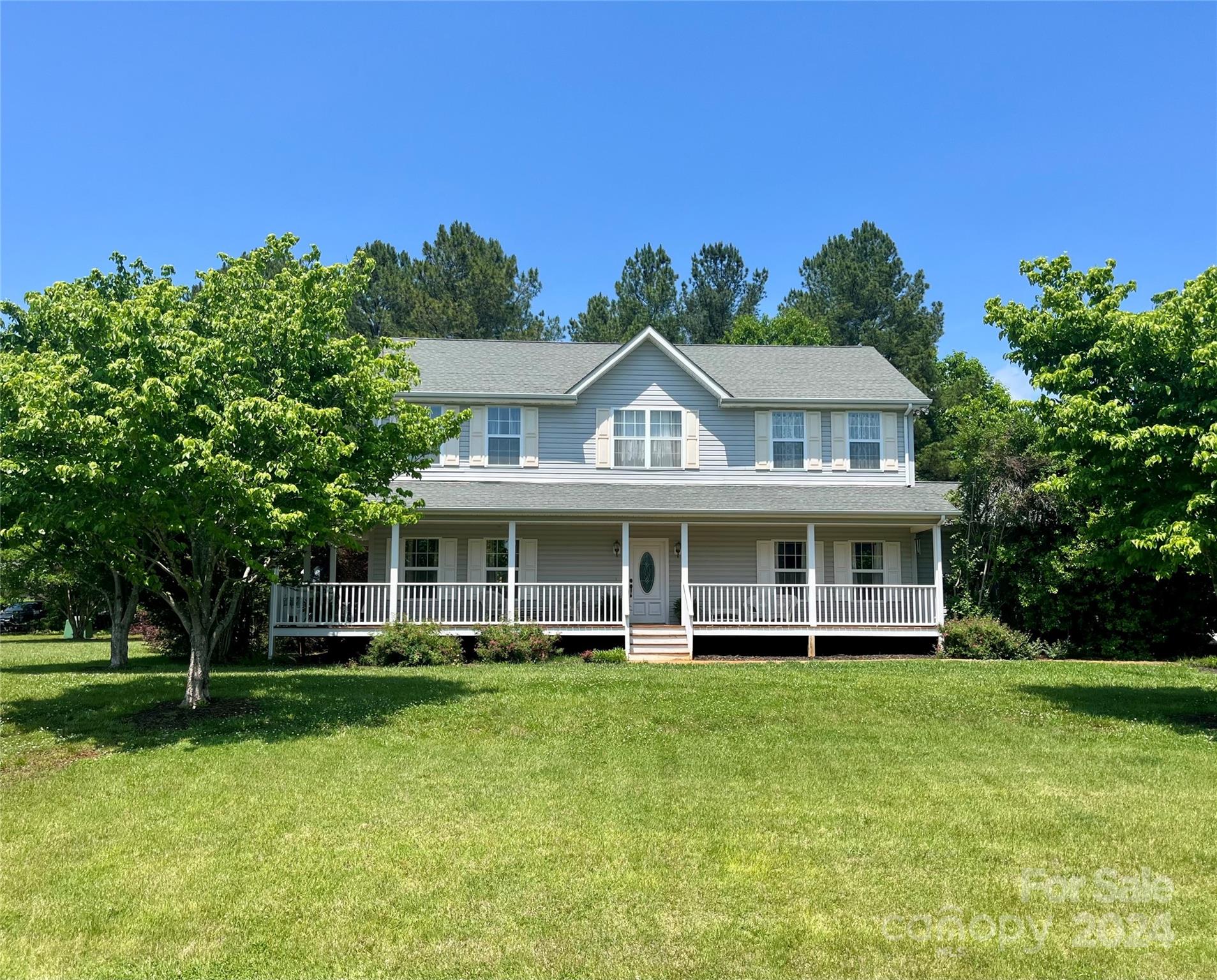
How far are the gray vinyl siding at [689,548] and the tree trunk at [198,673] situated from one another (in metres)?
8.74

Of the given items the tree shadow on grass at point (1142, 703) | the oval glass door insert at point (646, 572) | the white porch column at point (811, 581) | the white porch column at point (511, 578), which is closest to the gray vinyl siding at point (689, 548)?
the oval glass door insert at point (646, 572)

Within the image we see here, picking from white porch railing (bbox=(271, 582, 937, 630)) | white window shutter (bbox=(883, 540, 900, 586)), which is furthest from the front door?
white window shutter (bbox=(883, 540, 900, 586))

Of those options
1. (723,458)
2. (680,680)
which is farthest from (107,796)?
(723,458)

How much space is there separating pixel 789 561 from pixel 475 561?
7548 millimetres

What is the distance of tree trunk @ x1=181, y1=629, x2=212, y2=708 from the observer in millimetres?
12648

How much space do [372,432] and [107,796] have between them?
598cm

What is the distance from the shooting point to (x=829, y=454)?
22203 millimetres

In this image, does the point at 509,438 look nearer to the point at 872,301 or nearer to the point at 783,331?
the point at 783,331

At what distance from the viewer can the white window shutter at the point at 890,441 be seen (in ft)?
72.9

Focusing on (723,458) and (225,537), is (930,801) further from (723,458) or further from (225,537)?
(723,458)

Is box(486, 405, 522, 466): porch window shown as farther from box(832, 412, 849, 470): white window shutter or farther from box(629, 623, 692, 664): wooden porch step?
box(832, 412, 849, 470): white window shutter

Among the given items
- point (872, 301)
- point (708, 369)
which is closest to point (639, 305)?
point (872, 301)

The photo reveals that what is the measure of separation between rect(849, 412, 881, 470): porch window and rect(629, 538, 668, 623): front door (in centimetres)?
504

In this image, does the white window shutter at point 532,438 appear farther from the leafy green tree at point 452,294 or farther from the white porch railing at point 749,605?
the leafy green tree at point 452,294
